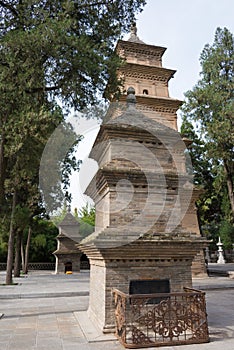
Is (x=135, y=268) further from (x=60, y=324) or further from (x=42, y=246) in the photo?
(x=42, y=246)

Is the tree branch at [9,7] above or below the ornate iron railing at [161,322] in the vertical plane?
above

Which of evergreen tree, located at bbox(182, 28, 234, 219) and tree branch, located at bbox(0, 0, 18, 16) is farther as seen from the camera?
evergreen tree, located at bbox(182, 28, 234, 219)

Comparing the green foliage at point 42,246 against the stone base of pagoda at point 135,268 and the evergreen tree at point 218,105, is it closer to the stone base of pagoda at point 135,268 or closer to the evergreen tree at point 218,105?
the evergreen tree at point 218,105

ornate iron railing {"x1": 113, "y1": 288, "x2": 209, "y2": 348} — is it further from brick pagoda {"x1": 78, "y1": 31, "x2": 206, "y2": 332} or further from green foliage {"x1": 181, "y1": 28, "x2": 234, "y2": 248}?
green foliage {"x1": 181, "y1": 28, "x2": 234, "y2": 248}

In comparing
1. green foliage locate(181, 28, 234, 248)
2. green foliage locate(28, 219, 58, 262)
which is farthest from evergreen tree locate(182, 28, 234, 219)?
green foliage locate(28, 219, 58, 262)

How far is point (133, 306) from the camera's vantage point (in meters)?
5.67

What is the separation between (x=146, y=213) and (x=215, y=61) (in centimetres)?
1508

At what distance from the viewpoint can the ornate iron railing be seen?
5.60 metres

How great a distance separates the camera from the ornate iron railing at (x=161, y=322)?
221 inches

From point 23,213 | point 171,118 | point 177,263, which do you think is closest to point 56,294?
point 23,213

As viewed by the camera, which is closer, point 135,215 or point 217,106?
point 135,215

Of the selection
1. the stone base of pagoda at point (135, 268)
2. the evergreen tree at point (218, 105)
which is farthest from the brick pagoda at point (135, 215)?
the evergreen tree at point (218, 105)

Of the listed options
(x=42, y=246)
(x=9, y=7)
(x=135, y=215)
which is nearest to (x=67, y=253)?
(x=42, y=246)

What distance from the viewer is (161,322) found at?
5758mm
